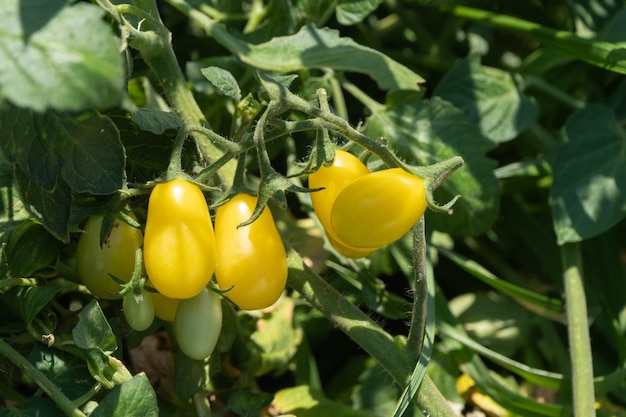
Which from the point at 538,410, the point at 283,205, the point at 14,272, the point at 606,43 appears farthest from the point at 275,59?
the point at 538,410

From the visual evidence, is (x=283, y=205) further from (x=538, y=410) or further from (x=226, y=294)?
(x=538, y=410)

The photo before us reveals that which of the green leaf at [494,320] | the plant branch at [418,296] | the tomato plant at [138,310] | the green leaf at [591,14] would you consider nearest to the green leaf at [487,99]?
the green leaf at [591,14]

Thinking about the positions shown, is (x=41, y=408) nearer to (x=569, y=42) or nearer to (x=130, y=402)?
(x=130, y=402)

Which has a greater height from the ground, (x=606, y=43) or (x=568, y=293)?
(x=606, y=43)

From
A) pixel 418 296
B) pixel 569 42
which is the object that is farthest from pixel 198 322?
pixel 569 42

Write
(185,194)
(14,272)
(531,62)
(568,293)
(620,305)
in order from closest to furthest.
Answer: (185,194) < (14,272) < (568,293) < (620,305) < (531,62)

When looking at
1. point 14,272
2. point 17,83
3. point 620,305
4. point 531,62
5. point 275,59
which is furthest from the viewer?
point 531,62

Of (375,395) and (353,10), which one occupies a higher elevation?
(353,10)
